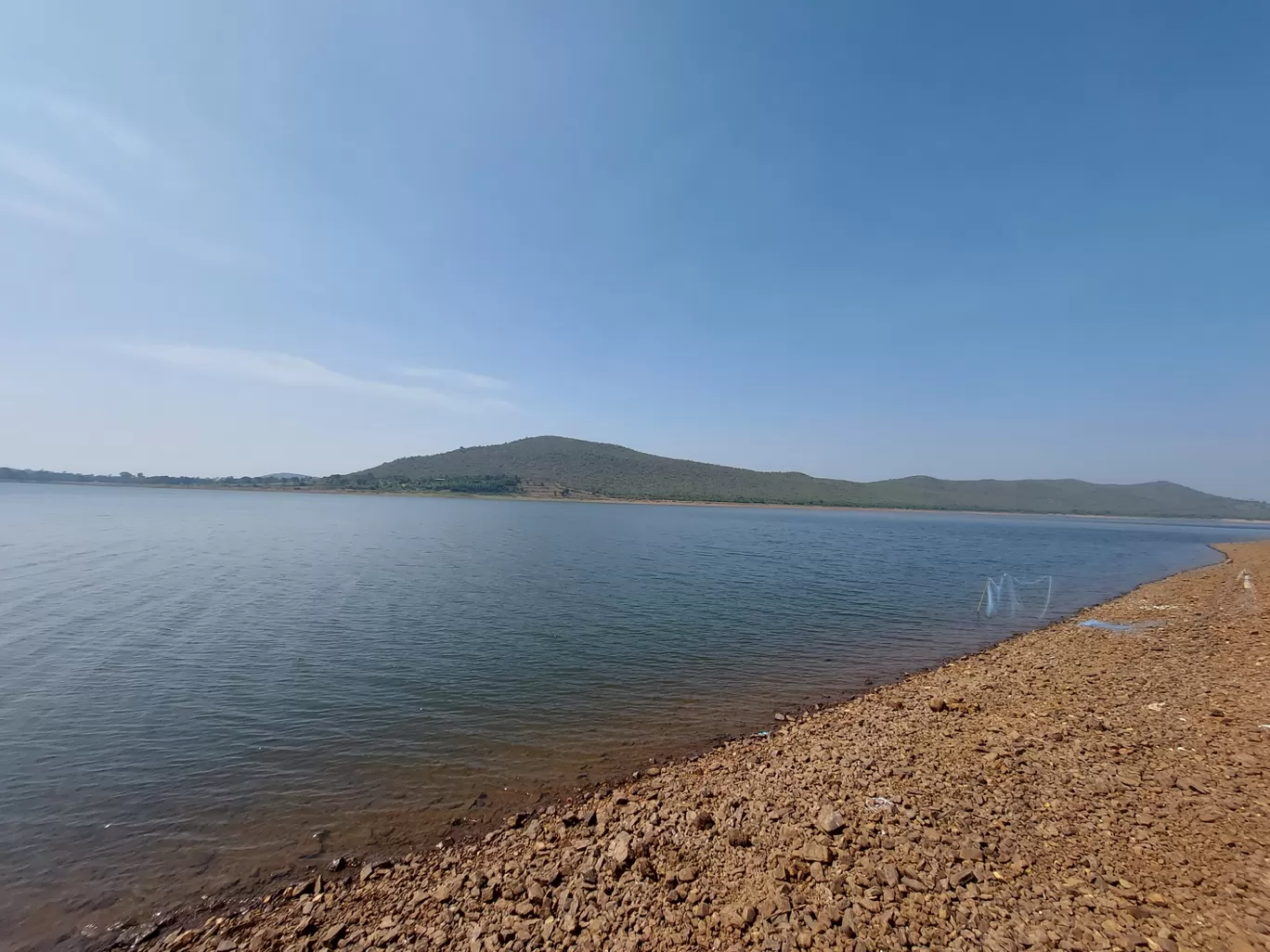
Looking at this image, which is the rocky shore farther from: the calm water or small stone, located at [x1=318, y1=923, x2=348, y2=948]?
the calm water

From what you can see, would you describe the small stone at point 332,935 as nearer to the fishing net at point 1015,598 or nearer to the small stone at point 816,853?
the small stone at point 816,853

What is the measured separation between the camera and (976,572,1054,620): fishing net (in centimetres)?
2208

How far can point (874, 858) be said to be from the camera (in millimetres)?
5449

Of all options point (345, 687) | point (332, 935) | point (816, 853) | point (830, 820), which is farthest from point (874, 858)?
point (345, 687)

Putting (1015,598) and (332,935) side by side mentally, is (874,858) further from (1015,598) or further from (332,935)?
(1015,598)

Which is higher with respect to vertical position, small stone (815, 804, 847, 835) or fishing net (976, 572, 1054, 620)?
small stone (815, 804, 847, 835)

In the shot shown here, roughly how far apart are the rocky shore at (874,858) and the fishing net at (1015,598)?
45.3 ft

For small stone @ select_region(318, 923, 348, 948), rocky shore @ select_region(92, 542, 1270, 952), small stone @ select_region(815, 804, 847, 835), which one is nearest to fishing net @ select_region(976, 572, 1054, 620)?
rocky shore @ select_region(92, 542, 1270, 952)

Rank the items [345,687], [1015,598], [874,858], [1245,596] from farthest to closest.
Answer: [1015,598] < [1245,596] < [345,687] < [874,858]

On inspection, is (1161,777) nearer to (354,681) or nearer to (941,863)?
(941,863)

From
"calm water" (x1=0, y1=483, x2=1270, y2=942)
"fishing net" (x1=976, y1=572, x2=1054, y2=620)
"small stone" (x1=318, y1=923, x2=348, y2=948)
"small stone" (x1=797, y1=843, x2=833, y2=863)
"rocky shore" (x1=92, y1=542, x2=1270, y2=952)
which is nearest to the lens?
"rocky shore" (x1=92, y1=542, x2=1270, y2=952)

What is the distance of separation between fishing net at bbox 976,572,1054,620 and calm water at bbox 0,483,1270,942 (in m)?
0.98

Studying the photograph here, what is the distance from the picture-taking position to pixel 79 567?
1089 inches

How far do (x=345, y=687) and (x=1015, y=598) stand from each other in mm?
28074
